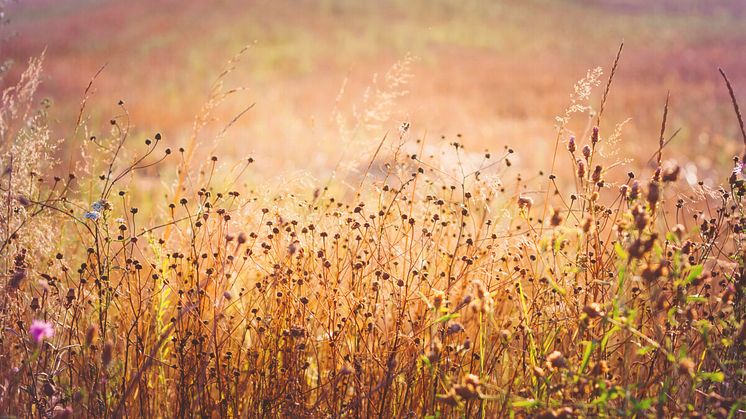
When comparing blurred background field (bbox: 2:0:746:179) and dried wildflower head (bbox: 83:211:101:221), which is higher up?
blurred background field (bbox: 2:0:746:179)

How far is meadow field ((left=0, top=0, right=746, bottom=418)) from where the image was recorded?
189 cm

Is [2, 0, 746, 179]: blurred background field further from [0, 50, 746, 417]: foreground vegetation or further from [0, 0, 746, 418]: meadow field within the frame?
[0, 50, 746, 417]: foreground vegetation

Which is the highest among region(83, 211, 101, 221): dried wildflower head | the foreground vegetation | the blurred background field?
the blurred background field

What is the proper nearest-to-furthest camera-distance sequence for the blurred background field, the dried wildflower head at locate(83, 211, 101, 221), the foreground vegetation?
the foreground vegetation < the dried wildflower head at locate(83, 211, 101, 221) < the blurred background field

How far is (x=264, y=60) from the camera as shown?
19.2 m

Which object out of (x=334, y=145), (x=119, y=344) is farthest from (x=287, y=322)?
(x=334, y=145)

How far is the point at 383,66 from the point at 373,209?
49.4 feet

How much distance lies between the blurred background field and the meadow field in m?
0.12

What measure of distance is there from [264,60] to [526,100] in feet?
28.6

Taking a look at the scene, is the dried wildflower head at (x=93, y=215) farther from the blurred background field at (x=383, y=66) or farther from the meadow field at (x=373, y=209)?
the blurred background field at (x=383, y=66)

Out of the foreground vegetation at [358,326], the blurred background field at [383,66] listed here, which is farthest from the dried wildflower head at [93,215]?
the blurred background field at [383,66]

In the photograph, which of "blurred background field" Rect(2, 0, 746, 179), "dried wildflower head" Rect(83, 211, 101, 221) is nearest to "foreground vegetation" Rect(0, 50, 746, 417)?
"dried wildflower head" Rect(83, 211, 101, 221)

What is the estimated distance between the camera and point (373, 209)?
2.84 meters

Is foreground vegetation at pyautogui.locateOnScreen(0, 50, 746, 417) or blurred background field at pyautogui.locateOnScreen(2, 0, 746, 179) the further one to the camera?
blurred background field at pyautogui.locateOnScreen(2, 0, 746, 179)
